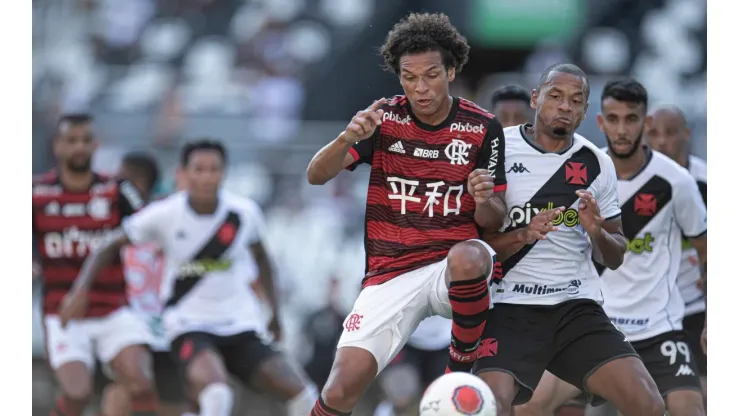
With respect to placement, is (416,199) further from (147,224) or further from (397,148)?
(147,224)

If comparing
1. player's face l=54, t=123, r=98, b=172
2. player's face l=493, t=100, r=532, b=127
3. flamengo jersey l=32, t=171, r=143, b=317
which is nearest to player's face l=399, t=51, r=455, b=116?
player's face l=493, t=100, r=532, b=127

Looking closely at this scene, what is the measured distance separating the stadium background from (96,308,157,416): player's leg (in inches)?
101

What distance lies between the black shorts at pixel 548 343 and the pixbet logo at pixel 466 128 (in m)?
0.81

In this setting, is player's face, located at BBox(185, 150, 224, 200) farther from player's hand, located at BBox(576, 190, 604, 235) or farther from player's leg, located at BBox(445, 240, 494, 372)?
player's hand, located at BBox(576, 190, 604, 235)

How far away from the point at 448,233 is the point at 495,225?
0.21m

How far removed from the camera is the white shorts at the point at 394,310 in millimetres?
4719

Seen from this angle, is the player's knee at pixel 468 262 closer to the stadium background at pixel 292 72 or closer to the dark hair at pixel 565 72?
the dark hair at pixel 565 72

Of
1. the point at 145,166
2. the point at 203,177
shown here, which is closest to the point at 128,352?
the point at 203,177

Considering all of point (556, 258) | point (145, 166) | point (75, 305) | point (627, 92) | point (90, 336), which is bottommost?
point (90, 336)

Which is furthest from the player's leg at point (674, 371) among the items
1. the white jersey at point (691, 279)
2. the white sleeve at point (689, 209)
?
the white jersey at point (691, 279)

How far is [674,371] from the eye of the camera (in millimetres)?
6070

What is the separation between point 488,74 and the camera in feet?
40.4

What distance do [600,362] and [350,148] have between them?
4.66 ft
